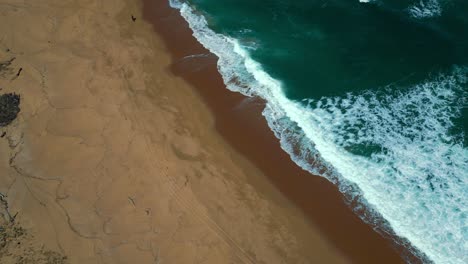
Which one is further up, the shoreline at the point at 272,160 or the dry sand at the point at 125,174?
the shoreline at the point at 272,160

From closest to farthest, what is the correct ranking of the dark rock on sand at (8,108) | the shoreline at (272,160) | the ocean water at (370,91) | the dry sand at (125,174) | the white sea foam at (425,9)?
the dry sand at (125,174)
the shoreline at (272,160)
the ocean water at (370,91)
the dark rock on sand at (8,108)
the white sea foam at (425,9)

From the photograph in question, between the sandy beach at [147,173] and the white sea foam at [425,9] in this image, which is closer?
the sandy beach at [147,173]

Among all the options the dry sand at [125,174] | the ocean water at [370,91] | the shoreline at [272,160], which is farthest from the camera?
the ocean water at [370,91]

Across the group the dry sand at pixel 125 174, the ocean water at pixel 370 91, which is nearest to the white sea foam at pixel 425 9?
the ocean water at pixel 370 91

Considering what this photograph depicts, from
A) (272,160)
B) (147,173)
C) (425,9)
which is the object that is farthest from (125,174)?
(425,9)

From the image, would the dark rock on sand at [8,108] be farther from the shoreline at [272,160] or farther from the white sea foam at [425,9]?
the white sea foam at [425,9]

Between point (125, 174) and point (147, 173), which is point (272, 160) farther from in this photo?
point (125, 174)

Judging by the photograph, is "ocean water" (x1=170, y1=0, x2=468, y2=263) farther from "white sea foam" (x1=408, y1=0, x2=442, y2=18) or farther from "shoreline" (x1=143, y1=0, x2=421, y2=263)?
"shoreline" (x1=143, y1=0, x2=421, y2=263)

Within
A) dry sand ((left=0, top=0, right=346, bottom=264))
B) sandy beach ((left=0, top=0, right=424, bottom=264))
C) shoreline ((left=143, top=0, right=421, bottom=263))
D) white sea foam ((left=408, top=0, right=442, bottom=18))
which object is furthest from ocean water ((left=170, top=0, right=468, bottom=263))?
dry sand ((left=0, top=0, right=346, bottom=264))
